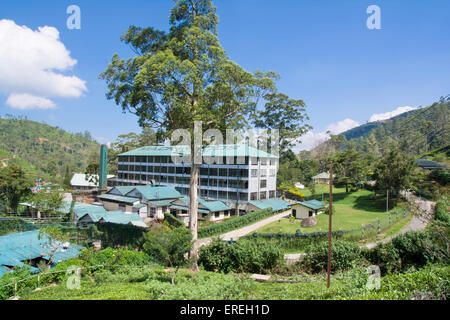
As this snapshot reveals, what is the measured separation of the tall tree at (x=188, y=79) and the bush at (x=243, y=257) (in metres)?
1.37

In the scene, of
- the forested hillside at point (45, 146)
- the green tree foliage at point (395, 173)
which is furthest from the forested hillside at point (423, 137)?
the forested hillside at point (45, 146)

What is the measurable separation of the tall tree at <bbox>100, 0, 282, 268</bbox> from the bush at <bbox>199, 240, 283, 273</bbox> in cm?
137

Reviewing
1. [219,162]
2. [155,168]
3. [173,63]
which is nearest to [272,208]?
[219,162]

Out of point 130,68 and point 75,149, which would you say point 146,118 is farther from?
point 75,149

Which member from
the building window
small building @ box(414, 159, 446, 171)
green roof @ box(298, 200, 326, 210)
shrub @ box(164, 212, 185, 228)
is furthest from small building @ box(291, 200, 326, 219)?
small building @ box(414, 159, 446, 171)

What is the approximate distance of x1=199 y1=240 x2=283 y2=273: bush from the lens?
45.1 ft

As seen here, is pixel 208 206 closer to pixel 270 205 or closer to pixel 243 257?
pixel 270 205

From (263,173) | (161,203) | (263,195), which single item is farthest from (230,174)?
(161,203)

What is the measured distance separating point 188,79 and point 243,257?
983 cm

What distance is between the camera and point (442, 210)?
1636 cm

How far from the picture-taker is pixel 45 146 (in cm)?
13238

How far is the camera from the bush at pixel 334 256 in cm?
1280

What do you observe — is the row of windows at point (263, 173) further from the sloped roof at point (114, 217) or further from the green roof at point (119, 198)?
the sloped roof at point (114, 217)
